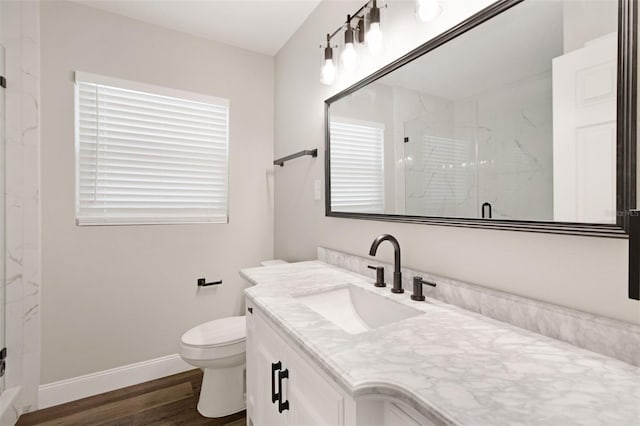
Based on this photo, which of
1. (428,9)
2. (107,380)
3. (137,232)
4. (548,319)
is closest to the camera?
(548,319)

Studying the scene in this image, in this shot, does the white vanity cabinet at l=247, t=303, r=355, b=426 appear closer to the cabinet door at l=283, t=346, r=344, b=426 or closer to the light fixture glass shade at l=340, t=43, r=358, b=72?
the cabinet door at l=283, t=346, r=344, b=426

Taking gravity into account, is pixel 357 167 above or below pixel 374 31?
below

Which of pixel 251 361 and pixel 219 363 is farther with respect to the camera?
pixel 219 363

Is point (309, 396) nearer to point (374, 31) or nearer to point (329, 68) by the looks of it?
point (374, 31)

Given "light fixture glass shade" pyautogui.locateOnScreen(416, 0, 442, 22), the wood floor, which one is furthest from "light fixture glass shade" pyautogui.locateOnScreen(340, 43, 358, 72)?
the wood floor

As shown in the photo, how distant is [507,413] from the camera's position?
19.8 inches

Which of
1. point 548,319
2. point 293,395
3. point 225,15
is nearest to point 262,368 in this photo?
point 293,395

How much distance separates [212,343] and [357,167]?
126 cm

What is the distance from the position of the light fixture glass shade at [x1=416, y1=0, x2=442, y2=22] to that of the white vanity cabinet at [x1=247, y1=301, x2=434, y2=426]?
123 cm

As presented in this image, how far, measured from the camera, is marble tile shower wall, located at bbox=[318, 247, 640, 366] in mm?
691

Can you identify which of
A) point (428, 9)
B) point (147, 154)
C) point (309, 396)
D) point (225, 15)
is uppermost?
point (225, 15)

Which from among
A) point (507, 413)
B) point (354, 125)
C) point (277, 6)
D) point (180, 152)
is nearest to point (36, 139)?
point (180, 152)

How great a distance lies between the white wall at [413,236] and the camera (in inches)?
30.3

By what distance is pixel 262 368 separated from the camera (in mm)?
1178
